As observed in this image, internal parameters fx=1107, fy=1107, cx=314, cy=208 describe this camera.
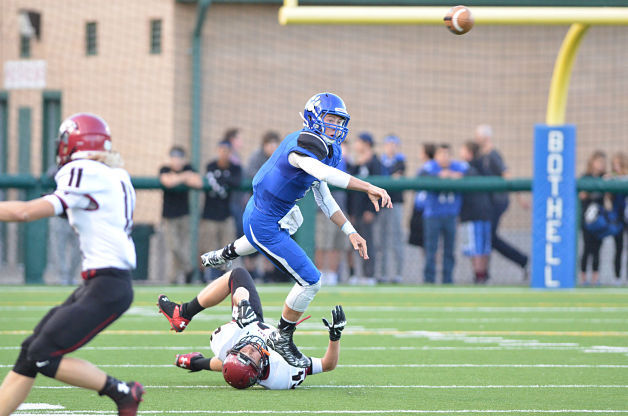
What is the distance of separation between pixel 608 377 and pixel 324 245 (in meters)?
8.57

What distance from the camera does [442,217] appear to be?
15.8 metres

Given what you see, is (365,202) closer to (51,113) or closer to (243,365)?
(51,113)

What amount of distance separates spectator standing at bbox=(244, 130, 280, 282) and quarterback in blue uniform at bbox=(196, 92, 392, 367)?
755 cm

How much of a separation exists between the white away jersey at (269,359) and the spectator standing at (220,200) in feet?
26.3

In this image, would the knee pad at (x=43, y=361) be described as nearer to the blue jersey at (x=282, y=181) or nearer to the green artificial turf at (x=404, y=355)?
the green artificial turf at (x=404, y=355)

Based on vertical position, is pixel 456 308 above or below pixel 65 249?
below

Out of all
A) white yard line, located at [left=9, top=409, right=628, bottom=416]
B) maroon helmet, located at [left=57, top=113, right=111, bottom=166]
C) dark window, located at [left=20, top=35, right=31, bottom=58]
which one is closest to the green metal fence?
dark window, located at [left=20, top=35, right=31, bottom=58]

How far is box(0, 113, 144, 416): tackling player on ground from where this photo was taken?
5.31m

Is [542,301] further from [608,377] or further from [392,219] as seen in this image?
[608,377]

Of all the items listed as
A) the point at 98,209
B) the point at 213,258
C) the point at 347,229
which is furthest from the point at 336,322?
the point at 98,209

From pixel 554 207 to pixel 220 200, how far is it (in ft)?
15.0

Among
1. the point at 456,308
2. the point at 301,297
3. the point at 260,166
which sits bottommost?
the point at 456,308

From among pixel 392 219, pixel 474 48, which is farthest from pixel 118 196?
pixel 474 48

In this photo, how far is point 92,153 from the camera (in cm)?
555
